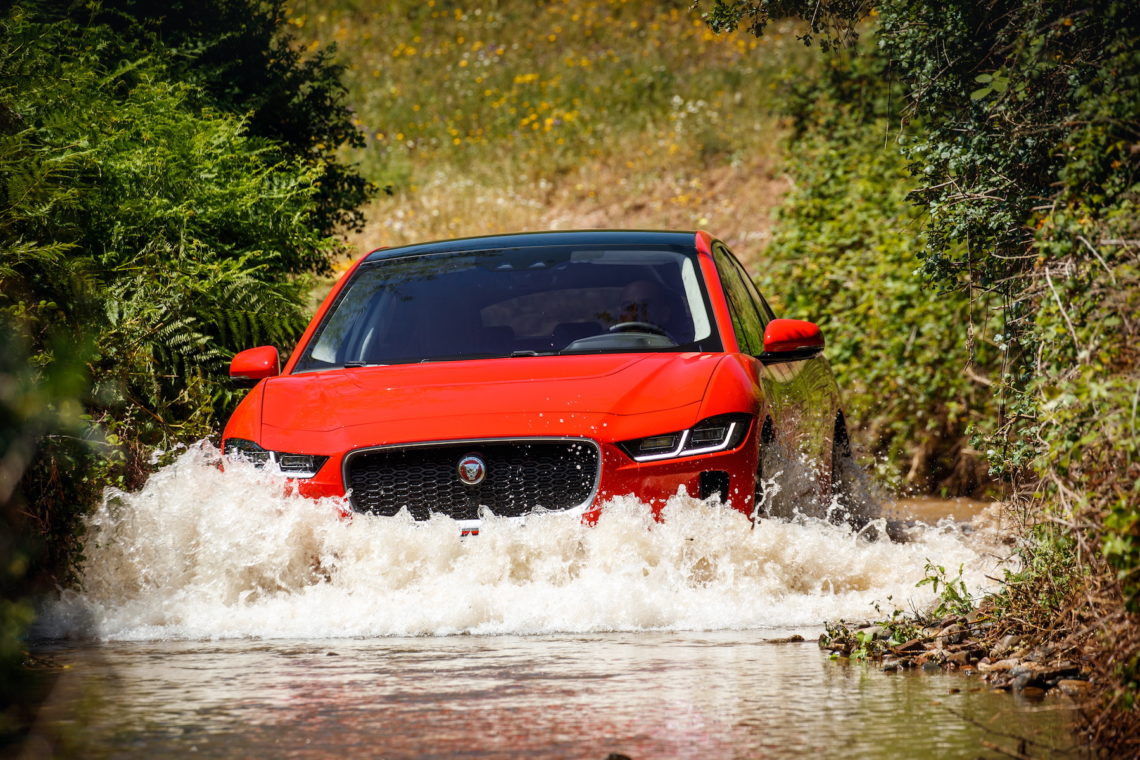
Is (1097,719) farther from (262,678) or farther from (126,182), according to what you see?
(126,182)

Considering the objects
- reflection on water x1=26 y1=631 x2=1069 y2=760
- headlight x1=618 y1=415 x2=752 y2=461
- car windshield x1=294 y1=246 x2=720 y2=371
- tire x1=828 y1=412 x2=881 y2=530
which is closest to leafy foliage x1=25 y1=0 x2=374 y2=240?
car windshield x1=294 y1=246 x2=720 y2=371

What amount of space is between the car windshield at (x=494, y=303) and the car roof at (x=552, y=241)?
62mm

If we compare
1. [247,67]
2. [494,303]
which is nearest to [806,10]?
[494,303]

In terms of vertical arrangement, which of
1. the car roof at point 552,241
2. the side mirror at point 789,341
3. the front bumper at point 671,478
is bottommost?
the front bumper at point 671,478

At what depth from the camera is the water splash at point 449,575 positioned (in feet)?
21.4

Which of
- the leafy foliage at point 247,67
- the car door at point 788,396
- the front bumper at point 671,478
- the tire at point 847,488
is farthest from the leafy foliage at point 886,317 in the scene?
the front bumper at point 671,478

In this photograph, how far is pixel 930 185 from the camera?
22.1 feet

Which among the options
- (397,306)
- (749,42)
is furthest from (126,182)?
(749,42)

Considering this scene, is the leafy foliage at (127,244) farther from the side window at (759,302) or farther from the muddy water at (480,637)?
the side window at (759,302)

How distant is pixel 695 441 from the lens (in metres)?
6.91

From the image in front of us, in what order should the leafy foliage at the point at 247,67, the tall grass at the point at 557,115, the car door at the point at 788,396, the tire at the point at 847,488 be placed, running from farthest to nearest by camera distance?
the tall grass at the point at 557,115
the leafy foliage at the point at 247,67
the tire at the point at 847,488
the car door at the point at 788,396

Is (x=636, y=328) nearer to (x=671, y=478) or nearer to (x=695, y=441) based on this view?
(x=695, y=441)

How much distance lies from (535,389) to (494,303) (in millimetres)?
1384

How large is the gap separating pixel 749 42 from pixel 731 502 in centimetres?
2928
